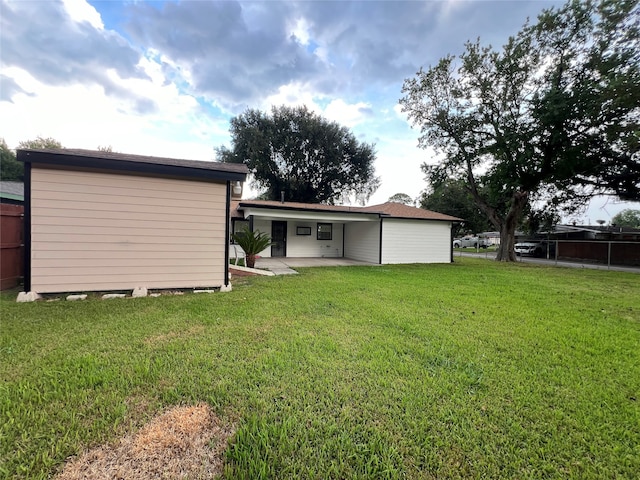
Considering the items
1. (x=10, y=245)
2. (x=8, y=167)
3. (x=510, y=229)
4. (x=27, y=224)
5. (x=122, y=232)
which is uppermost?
(x=8, y=167)

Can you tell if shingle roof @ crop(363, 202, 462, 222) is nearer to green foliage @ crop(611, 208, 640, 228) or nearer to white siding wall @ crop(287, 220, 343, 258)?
white siding wall @ crop(287, 220, 343, 258)

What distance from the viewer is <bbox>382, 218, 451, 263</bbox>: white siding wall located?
43.1 feet

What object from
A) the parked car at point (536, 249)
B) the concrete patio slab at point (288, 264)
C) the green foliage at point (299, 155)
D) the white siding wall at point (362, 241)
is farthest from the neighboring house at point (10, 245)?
the parked car at point (536, 249)

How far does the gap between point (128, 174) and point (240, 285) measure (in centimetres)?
337

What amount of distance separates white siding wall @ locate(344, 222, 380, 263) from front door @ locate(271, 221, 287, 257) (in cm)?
360

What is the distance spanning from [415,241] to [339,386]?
40.6 ft

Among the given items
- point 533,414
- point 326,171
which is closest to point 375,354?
point 533,414

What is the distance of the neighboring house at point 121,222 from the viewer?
16.7ft

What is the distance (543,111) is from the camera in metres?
12.2

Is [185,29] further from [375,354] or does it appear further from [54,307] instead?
[375,354]

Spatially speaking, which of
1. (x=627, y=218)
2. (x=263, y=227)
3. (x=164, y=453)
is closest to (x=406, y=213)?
(x=263, y=227)

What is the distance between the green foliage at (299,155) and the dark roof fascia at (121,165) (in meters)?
16.9

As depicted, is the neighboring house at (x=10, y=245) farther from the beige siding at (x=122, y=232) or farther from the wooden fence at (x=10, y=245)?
the beige siding at (x=122, y=232)

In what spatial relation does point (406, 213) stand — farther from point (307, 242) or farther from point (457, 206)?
point (457, 206)
